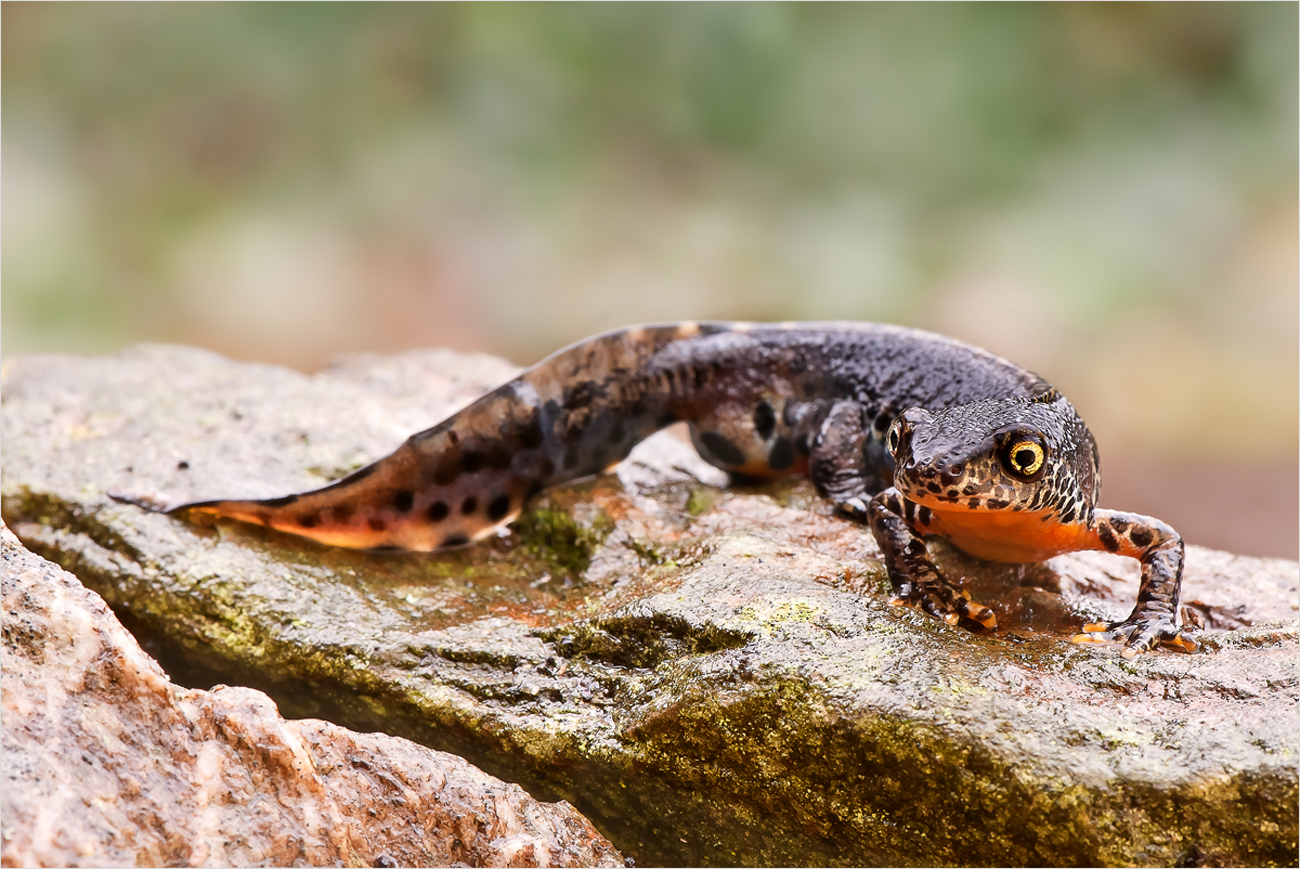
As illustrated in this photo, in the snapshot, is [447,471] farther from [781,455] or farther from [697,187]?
[697,187]

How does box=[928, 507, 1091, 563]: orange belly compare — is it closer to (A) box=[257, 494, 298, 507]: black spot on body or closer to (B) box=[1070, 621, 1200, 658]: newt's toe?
(B) box=[1070, 621, 1200, 658]: newt's toe

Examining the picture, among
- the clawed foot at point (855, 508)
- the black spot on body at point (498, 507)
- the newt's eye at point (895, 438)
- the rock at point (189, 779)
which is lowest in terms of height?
the rock at point (189, 779)

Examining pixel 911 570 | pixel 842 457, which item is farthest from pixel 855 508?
pixel 911 570

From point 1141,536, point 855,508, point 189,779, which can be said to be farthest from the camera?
point 855,508

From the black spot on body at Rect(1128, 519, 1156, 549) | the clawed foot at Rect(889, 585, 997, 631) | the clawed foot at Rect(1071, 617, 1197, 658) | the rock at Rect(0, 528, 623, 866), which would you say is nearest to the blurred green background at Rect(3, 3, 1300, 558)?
the black spot on body at Rect(1128, 519, 1156, 549)

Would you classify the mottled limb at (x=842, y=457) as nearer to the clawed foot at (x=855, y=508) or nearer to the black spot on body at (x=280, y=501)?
the clawed foot at (x=855, y=508)

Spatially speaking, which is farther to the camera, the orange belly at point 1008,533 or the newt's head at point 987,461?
the orange belly at point 1008,533

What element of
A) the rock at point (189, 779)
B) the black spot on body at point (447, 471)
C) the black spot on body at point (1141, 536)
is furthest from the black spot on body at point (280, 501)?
the black spot on body at point (1141, 536)

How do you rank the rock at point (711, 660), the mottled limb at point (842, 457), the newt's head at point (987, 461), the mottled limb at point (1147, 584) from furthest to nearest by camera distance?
1. the mottled limb at point (842, 457)
2. the mottled limb at point (1147, 584)
3. the newt's head at point (987, 461)
4. the rock at point (711, 660)
